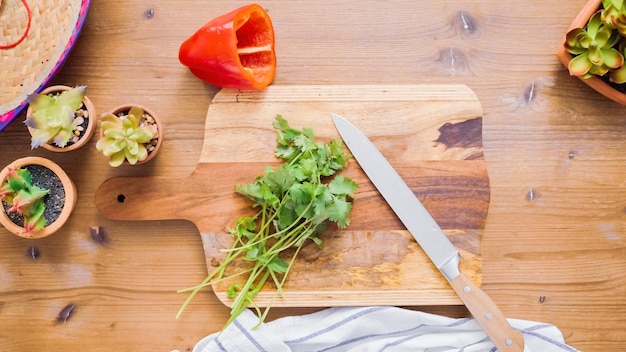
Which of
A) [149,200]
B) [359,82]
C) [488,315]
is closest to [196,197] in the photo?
[149,200]

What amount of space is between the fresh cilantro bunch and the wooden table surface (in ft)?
0.36

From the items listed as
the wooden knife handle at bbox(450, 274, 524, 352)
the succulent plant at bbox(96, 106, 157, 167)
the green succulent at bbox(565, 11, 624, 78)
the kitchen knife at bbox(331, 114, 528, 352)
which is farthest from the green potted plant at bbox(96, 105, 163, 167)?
the green succulent at bbox(565, 11, 624, 78)

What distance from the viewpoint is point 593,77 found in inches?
Result: 43.0

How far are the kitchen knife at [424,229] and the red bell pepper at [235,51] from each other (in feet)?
0.63

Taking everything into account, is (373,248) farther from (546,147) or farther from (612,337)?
(612,337)

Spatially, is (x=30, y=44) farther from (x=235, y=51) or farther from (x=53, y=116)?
(x=235, y=51)

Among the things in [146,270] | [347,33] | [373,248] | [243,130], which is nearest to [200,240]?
[146,270]

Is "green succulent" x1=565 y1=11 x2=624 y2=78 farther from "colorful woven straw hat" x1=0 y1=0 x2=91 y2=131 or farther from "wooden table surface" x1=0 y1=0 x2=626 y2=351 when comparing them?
"colorful woven straw hat" x1=0 y1=0 x2=91 y2=131

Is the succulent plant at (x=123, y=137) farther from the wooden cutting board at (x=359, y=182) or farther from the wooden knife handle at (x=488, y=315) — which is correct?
the wooden knife handle at (x=488, y=315)

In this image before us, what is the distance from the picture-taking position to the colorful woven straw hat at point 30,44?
1050mm

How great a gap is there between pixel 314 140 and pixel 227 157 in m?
0.18

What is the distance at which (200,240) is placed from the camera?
3.80 feet

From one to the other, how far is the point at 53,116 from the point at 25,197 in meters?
0.16

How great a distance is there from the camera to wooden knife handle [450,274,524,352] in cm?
108
